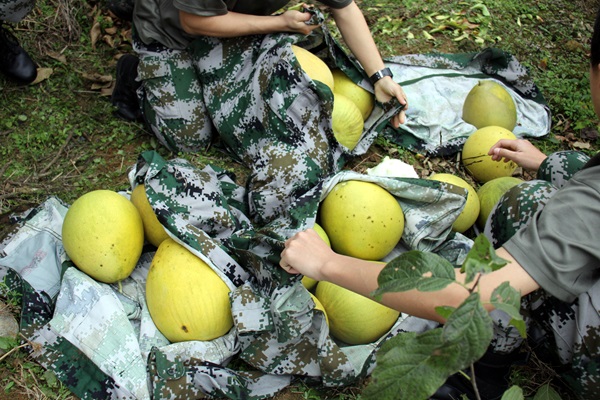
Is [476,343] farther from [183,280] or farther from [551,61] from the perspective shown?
[551,61]

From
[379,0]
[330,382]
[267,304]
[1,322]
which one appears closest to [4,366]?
[1,322]

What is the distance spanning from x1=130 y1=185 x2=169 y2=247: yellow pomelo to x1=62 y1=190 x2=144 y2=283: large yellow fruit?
0.33ft

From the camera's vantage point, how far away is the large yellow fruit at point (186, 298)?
2.51 metres

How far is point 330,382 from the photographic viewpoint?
2.47 metres

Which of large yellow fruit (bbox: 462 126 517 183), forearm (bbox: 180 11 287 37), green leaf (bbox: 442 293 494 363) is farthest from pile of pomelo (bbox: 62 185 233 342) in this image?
large yellow fruit (bbox: 462 126 517 183)

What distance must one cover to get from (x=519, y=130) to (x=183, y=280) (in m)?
2.75

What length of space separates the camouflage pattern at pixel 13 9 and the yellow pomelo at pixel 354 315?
114 inches

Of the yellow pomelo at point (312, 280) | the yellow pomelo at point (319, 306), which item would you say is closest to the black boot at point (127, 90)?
the yellow pomelo at point (312, 280)

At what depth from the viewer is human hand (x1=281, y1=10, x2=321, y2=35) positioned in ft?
10.9

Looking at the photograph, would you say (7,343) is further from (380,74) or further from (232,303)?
(380,74)

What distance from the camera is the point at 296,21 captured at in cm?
334

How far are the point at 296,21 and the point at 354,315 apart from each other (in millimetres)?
1768

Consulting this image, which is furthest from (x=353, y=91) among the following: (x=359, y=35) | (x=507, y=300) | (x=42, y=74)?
(x=507, y=300)

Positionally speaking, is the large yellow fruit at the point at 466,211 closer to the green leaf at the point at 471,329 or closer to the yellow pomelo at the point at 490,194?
the yellow pomelo at the point at 490,194
